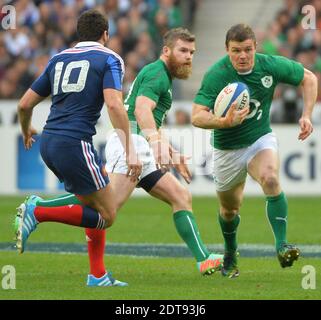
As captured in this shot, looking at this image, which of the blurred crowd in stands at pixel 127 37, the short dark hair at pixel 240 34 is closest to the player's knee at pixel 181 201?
the short dark hair at pixel 240 34

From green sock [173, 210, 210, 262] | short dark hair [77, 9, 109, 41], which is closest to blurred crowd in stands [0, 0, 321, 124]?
green sock [173, 210, 210, 262]

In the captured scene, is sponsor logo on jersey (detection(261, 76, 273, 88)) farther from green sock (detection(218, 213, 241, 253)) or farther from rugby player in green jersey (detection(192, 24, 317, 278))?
green sock (detection(218, 213, 241, 253))

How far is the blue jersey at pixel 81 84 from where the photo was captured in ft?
27.7

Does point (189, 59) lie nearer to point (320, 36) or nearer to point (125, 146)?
point (125, 146)

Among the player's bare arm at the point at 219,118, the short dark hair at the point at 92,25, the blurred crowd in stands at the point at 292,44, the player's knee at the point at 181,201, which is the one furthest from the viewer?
the blurred crowd in stands at the point at 292,44

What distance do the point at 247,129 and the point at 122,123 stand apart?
65.8 inches

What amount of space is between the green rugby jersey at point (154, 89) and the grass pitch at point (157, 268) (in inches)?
55.3

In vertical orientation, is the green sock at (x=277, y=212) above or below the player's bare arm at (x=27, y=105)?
below

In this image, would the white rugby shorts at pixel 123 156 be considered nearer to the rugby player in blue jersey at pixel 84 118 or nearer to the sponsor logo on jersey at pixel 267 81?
the rugby player in blue jersey at pixel 84 118

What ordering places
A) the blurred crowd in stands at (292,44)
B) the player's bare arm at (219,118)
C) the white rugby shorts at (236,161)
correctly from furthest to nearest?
the blurred crowd in stands at (292,44) < the white rugby shorts at (236,161) < the player's bare arm at (219,118)

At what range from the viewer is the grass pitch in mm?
8305
